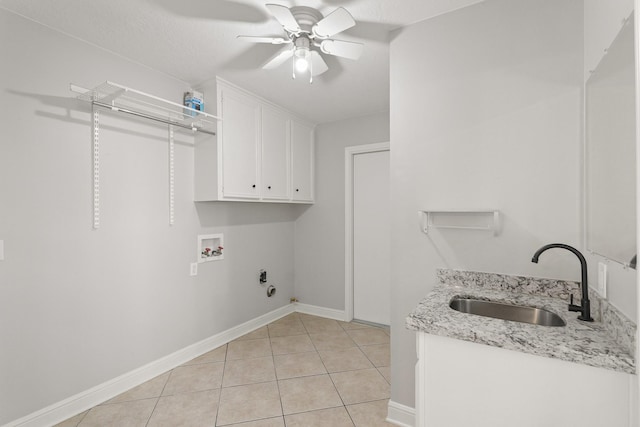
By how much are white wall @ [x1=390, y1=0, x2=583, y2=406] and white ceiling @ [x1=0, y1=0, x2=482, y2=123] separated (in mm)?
241

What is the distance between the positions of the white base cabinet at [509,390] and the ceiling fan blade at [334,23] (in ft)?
5.03

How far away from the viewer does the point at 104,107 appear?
210 cm

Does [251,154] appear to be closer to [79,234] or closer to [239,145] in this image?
[239,145]

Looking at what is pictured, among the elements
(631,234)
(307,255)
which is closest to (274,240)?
(307,255)

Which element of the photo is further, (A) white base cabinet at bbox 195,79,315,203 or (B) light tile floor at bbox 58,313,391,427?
(A) white base cabinet at bbox 195,79,315,203

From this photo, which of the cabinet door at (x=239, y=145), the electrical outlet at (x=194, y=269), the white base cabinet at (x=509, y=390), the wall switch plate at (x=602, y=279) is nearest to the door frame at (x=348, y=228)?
the cabinet door at (x=239, y=145)

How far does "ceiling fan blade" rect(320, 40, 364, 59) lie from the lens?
1.75 metres

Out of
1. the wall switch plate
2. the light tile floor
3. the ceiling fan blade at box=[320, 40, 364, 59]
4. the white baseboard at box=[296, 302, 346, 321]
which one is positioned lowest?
the light tile floor

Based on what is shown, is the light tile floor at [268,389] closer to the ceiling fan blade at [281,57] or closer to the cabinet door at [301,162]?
the cabinet door at [301,162]

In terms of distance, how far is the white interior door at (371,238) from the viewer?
3512mm

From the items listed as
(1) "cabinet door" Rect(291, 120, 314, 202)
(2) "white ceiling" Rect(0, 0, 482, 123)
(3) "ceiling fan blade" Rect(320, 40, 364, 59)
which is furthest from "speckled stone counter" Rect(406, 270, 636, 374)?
(1) "cabinet door" Rect(291, 120, 314, 202)

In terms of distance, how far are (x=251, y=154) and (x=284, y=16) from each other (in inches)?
60.1

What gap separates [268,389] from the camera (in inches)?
88.6

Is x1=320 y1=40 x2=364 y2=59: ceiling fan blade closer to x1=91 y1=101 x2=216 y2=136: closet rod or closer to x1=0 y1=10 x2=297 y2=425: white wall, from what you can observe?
x1=91 y1=101 x2=216 y2=136: closet rod
